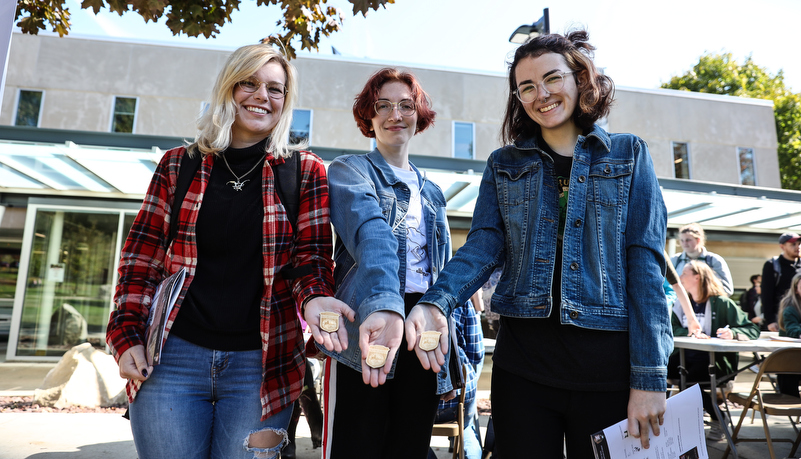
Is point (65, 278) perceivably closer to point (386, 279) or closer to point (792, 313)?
point (386, 279)

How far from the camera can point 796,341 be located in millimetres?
4387

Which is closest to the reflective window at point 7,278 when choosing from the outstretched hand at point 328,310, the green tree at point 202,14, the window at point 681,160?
the green tree at point 202,14

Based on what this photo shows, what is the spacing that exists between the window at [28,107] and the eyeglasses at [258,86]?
13265 mm

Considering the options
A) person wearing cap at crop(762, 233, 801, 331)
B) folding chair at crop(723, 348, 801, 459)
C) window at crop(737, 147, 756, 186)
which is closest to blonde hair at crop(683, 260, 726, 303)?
folding chair at crop(723, 348, 801, 459)

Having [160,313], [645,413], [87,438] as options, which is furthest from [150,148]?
[645,413]

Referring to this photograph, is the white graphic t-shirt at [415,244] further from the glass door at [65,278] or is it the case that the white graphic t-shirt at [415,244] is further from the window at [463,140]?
the window at [463,140]

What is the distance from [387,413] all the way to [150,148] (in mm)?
8029

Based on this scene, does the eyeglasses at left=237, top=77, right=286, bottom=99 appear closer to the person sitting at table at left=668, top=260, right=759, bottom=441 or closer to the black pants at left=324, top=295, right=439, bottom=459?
the black pants at left=324, top=295, right=439, bottom=459

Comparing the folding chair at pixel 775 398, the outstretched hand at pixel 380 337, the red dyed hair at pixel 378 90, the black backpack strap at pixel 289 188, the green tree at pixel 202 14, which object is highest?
the green tree at pixel 202 14

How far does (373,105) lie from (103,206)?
9348 mm

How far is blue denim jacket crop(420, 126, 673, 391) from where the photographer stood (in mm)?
1350

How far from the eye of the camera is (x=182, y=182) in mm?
1672

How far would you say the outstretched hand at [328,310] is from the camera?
1346 millimetres

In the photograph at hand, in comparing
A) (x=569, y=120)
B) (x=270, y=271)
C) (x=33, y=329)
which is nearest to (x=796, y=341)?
(x=569, y=120)
